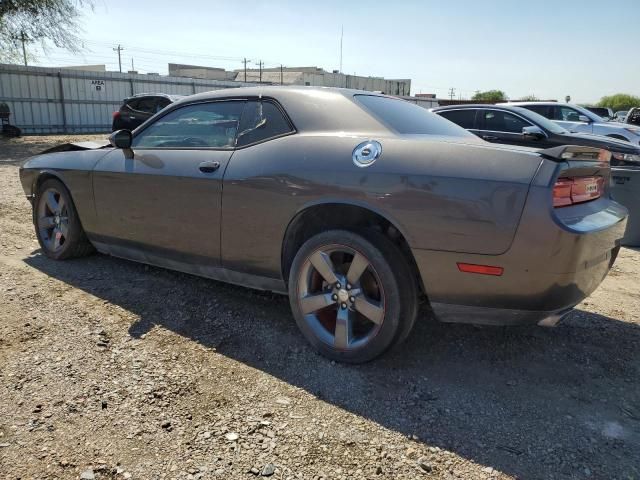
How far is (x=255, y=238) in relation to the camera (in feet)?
10.4

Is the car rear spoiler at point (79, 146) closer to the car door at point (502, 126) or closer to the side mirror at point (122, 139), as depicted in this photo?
the side mirror at point (122, 139)

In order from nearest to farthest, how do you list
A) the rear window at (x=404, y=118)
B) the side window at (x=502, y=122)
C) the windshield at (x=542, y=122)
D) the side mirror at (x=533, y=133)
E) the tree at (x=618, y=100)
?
the rear window at (x=404, y=118) → the side mirror at (x=533, y=133) → the windshield at (x=542, y=122) → the side window at (x=502, y=122) → the tree at (x=618, y=100)

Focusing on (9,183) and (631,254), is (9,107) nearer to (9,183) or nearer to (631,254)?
(9,183)

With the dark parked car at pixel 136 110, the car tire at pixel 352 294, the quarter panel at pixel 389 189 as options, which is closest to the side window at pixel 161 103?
the dark parked car at pixel 136 110

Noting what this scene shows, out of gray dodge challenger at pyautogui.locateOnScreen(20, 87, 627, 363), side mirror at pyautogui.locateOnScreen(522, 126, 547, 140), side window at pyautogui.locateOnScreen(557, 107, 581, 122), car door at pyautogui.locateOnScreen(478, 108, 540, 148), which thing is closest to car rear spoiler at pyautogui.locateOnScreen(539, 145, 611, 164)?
gray dodge challenger at pyautogui.locateOnScreen(20, 87, 627, 363)

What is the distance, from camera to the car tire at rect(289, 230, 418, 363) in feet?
8.89

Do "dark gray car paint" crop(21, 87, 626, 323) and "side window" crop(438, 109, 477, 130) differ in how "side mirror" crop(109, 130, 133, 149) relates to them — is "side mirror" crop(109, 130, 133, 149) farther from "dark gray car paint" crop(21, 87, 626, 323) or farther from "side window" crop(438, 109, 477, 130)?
"side window" crop(438, 109, 477, 130)

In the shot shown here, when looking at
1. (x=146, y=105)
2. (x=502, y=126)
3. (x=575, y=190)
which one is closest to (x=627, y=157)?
(x=502, y=126)

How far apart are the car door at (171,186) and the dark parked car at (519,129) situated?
5191 mm

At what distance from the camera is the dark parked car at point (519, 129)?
7.28 m

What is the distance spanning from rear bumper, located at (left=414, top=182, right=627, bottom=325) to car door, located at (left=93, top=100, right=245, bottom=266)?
156 centimetres

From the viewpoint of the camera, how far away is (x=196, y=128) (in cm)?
367

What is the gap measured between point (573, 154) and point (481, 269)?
0.75 m

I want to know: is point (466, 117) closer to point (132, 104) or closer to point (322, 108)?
point (322, 108)
